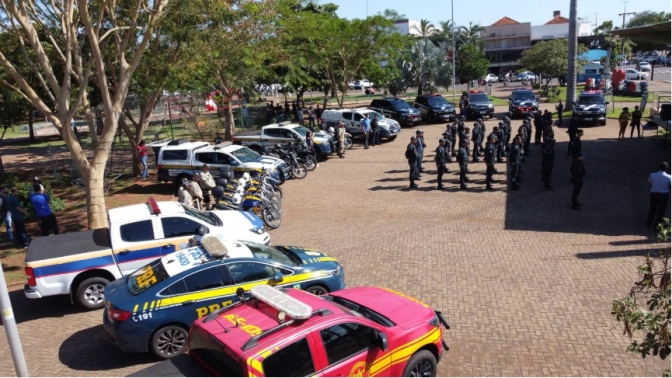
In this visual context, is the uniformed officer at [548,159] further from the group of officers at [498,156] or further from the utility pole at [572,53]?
the utility pole at [572,53]

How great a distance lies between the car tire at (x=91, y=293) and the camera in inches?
377

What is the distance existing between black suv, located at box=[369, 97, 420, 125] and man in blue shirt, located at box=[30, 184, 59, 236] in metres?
20.5

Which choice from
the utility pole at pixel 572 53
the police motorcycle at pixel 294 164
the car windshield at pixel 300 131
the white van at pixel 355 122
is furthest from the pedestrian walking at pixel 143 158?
the utility pole at pixel 572 53

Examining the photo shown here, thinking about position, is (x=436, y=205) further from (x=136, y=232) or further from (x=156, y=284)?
(x=156, y=284)

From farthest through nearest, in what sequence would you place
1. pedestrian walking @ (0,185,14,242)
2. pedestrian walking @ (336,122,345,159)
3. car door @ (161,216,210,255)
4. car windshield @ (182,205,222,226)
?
pedestrian walking @ (336,122,345,159) → pedestrian walking @ (0,185,14,242) → car windshield @ (182,205,222,226) → car door @ (161,216,210,255)

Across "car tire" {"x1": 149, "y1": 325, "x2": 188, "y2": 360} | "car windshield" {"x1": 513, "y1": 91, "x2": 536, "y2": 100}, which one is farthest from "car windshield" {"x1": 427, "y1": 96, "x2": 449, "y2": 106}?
"car tire" {"x1": 149, "y1": 325, "x2": 188, "y2": 360}

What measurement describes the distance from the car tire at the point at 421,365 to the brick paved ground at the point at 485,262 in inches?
28.3

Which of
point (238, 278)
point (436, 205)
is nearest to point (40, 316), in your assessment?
point (238, 278)

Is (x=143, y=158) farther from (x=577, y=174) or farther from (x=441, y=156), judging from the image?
(x=577, y=174)

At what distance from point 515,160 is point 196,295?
1119 cm

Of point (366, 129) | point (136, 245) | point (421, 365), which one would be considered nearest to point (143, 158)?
point (366, 129)

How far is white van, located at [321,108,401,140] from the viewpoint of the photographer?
85.9 feet

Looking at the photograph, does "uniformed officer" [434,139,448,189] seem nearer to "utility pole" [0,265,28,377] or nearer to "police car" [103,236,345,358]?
"police car" [103,236,345,358]

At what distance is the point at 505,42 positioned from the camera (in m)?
84.4
